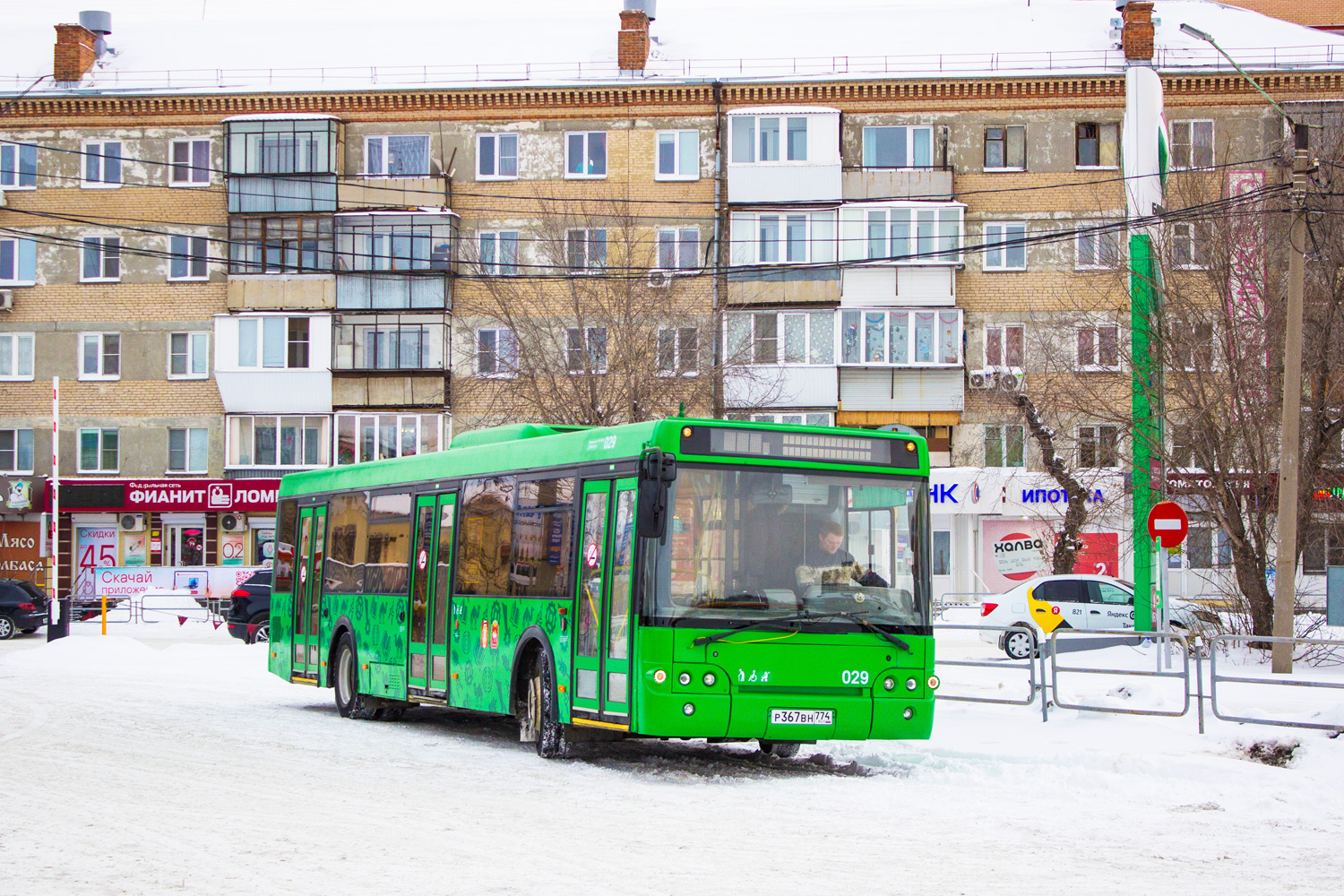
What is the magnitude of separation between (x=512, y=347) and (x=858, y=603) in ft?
98.5

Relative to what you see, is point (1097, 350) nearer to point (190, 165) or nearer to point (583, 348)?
point (583, 348)

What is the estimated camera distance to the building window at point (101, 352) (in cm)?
5175

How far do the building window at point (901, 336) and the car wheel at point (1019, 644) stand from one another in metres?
26.2

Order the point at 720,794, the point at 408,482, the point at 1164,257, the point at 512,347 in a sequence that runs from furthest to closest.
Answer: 1. the point at 512,347
2. the point at 1164,257
3. the point at 408,482
4. the point at 720,794

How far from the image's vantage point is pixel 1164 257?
25.6 meters

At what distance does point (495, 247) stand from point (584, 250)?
6085mm

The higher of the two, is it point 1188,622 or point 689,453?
point 689,453

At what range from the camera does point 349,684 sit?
1866 cm

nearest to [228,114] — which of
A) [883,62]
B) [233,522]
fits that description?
[233,522]

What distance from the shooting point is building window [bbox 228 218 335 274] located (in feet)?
164

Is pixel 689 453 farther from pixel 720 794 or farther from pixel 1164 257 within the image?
pixel 1164 257

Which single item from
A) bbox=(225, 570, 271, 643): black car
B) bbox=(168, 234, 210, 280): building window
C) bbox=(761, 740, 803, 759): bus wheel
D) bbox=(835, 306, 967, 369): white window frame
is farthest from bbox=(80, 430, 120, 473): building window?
bbox=(761, 740, 803, 759): bus wheel

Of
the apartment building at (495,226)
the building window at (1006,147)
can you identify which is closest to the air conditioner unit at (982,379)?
the apartment building at (495,226)

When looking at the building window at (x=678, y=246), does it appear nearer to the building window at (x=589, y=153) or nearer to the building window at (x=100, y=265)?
the building window at (x=589, y=153)
